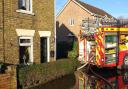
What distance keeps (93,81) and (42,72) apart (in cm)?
269

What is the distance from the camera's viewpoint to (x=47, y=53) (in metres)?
20.1

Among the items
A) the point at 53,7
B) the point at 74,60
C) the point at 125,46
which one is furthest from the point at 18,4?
the point at 125,46

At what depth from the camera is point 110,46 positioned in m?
20.0

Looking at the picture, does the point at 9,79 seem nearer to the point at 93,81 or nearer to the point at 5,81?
the point at 5,81

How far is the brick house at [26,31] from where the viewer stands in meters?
15.8

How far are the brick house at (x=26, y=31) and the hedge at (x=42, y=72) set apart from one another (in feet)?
3.99

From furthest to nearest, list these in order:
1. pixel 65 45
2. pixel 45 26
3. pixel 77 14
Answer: pixel 77 14 → pixel 65 45 → pixel 45 26

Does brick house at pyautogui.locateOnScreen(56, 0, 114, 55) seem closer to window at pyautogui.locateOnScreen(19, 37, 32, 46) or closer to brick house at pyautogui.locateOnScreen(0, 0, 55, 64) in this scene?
brick house at pyautogui.locateOnScreen(0, 0, 55, 64)

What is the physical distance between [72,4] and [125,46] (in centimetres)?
3153

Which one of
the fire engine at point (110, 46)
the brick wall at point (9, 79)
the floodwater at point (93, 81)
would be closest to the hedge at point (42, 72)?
the floodwater at point (93, 81)

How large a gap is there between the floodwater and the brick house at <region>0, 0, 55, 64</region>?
6.98 feet

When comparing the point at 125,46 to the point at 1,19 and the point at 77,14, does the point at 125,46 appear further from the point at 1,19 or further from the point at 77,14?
the point at 77,14

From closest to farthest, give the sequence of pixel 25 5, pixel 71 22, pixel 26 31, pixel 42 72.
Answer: pixel 42 72 < pixel 26 31 < pixel 25 5 < pixel 71 22

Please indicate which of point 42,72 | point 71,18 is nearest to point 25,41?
point 42,72
